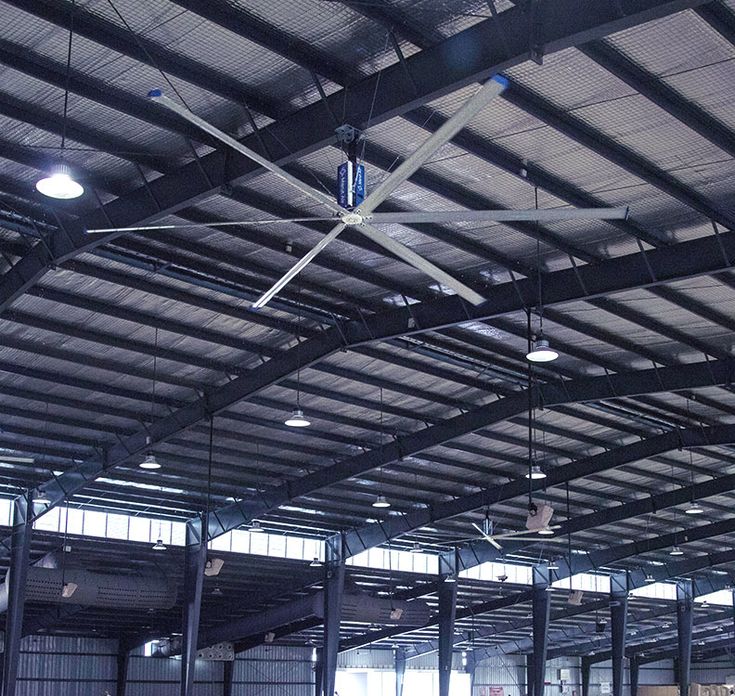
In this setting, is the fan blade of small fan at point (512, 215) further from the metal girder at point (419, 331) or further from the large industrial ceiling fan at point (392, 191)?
the metal girder at point (419, 331)

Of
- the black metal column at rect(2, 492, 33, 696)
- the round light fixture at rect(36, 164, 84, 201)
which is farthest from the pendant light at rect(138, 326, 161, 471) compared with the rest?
the round light fixture at rect(36, 164, 84, 201)

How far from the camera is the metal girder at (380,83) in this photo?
1525 centimetres

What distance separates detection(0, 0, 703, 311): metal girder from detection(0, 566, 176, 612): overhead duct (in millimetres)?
25643

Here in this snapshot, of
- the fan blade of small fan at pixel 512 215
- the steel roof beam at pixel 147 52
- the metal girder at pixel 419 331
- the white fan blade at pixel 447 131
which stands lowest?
the fan blade of small fan at pixel 512 215

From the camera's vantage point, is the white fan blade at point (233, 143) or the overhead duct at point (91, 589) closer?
the white fan blade at point (233, 143)

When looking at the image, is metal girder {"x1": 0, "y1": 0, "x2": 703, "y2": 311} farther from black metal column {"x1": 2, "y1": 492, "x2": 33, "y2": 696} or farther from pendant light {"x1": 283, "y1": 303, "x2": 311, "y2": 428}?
black metal column {"x1": 2, "y1": 492, "x2": 33, "y2": 696}

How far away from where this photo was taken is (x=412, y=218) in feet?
46.7

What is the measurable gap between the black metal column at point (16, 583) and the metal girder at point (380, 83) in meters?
22.0

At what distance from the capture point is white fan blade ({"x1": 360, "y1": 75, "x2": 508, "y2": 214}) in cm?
1112

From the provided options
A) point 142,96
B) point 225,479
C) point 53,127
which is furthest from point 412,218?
point 225,479

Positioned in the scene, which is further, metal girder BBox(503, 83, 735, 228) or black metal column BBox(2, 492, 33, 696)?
black metal column BBox(2, 492, 33, 696)

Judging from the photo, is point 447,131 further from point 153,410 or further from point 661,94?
point 153,410

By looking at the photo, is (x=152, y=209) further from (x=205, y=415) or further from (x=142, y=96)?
(x=205, y=415)

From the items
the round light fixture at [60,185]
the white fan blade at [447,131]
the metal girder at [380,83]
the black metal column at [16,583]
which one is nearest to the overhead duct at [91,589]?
the black metal column at [16,583]
